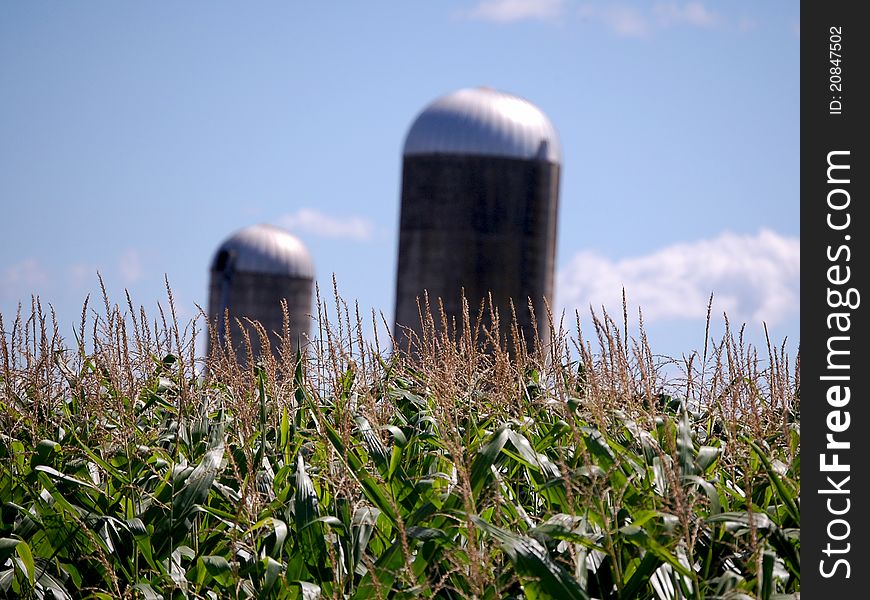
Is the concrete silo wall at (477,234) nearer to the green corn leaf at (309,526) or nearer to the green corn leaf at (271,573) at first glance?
the green corn leaf at (309,526)

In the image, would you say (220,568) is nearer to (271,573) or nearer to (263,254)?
(271,573)

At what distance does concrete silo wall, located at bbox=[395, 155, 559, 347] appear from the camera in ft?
57.3

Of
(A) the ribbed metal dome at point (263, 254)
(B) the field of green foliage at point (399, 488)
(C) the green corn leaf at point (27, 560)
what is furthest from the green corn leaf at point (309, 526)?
(A) the ribbed metal dome at point (263, 254)

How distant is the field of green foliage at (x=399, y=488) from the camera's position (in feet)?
12.3

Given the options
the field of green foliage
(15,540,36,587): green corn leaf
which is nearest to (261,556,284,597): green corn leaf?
the field of green foliage

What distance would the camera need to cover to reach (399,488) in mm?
4594

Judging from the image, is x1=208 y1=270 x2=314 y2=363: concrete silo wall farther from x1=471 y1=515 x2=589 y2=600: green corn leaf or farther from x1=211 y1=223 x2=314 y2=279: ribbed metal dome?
x1=471 y1=515 x2=589 y2=600: green corn leaf

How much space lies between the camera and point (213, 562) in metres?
4.26

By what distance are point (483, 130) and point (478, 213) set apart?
1.54m
